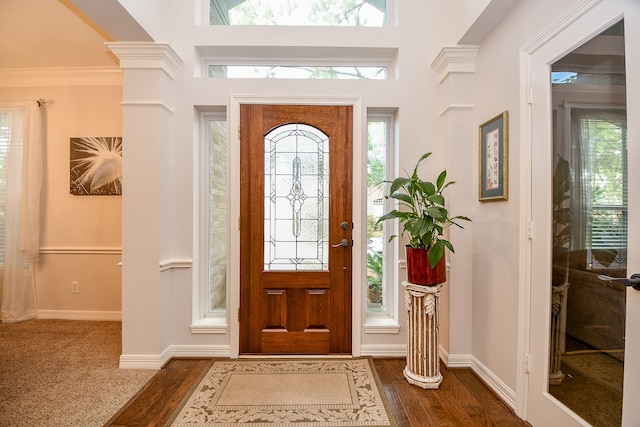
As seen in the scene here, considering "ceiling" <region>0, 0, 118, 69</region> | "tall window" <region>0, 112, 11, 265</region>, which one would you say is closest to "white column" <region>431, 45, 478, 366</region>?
"ceiling" <region>0, 0, 118, 69</region>

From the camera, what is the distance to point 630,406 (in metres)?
1.32

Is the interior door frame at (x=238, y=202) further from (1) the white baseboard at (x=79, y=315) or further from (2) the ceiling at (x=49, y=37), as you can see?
(1) the white baseboard at (x=79, y=315)

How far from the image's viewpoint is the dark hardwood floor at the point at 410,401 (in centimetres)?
197

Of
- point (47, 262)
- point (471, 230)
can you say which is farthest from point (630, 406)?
point (47, 262)

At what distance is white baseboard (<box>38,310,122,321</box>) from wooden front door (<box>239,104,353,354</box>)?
1858 mm

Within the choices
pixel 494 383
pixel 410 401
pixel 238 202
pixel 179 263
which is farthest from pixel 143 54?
pixel 494 383

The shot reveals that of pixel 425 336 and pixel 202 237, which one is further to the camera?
pixel 202 237

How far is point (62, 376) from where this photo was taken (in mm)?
2469

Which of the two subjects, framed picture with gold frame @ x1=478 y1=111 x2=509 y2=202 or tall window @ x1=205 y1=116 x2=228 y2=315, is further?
tall window @ x1=205 y1=116 x2=228 y2=315

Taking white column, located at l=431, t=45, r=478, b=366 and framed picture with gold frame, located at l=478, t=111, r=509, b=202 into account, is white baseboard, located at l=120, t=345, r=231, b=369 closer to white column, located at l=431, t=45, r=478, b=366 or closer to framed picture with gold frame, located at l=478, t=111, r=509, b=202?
white column, located at l=431, t=45, r=478, b=366

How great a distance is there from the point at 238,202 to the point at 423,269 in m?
1.52

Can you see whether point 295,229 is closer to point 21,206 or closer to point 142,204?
point 142,204

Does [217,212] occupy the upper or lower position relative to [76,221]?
upper

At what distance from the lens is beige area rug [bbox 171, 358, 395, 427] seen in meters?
1.97
